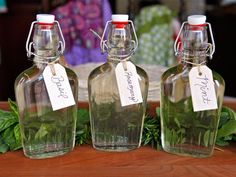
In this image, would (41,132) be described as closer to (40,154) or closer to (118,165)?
(40,154)

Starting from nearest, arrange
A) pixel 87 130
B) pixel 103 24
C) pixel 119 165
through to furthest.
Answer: pixel 119 165, pixel 87 130, pixel 103 24

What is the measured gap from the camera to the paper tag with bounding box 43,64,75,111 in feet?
2.12

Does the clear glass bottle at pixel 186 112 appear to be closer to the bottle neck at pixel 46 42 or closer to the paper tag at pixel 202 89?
the paper tag at pixel 202 89

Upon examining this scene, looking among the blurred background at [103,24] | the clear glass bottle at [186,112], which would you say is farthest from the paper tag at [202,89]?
the blurred background at [103,24]

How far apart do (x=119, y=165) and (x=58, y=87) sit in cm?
16

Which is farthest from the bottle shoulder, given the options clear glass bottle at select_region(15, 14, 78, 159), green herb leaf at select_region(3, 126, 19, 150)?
green herb leaf at select_region(3, 126, 19, 150)

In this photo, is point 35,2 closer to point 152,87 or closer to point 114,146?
point 152,87

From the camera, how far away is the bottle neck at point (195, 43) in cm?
64

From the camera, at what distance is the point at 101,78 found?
0.68 m

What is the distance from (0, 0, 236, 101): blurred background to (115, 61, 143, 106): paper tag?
1.00m

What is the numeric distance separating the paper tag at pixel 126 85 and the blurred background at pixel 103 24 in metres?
1.00

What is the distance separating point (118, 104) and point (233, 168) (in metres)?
0.21

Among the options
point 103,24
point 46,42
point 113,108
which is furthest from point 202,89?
point 103,24

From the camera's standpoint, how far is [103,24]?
2.02 metres
